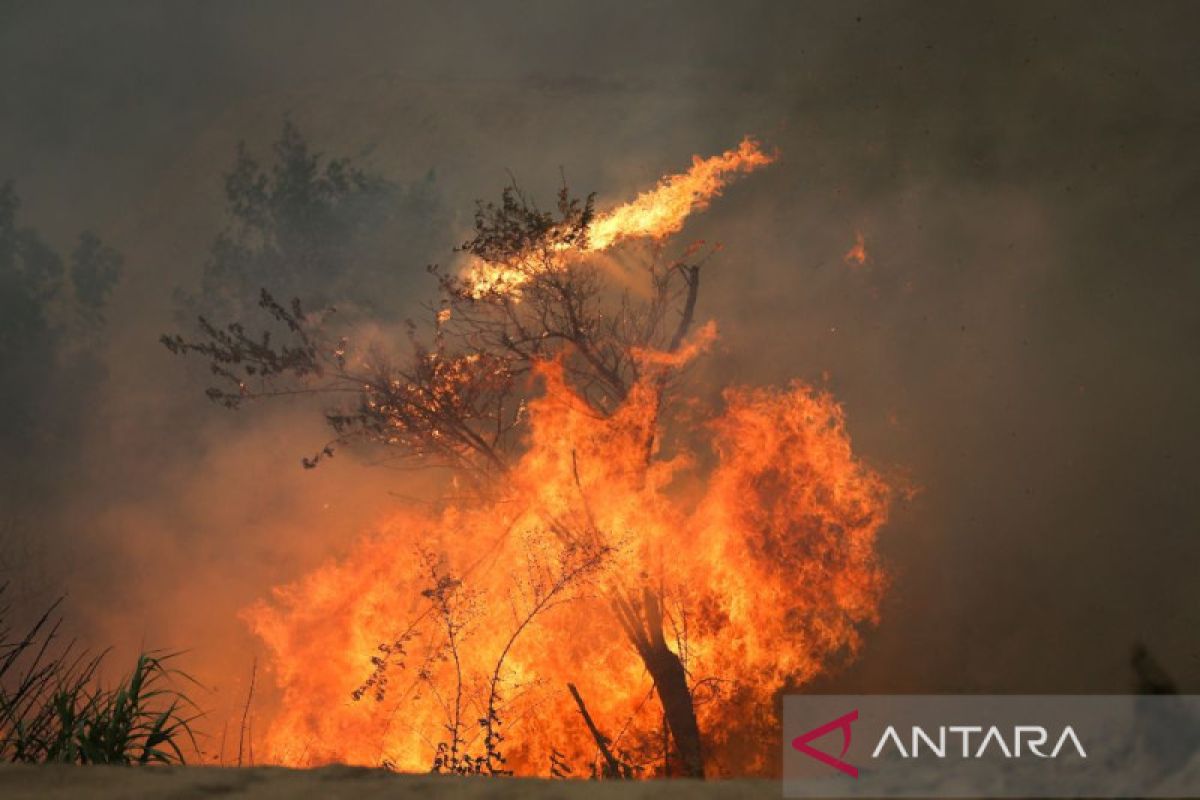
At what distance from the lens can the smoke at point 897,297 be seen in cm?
1232

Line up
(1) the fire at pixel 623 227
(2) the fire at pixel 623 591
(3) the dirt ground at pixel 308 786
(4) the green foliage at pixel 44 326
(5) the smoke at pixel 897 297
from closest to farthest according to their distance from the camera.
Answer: (3) the dirt ground at pixel 308 786 → (1) the fire at pixel 623 227 → (2) the fire at pixel 623 591 → (5) the smoke at pixel 897 297 → (4) the green foliage at pixel 44 326

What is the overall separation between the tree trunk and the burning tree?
24 mm

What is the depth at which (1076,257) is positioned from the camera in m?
13.0

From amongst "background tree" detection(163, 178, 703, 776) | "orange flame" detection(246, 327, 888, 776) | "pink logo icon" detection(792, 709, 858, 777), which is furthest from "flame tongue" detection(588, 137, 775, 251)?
"pink logo icon" detection(792, 709, 858, 777)

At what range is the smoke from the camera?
485 inches

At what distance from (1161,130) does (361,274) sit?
16.2 metres

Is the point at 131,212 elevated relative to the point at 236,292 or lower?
elevated

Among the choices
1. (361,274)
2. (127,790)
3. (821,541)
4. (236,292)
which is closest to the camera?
(127,790)

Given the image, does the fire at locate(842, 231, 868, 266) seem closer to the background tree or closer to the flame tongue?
the flame tongue

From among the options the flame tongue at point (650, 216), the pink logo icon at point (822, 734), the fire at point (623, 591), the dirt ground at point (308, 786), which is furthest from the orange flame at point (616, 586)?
the dirt ground at point (308, 786)

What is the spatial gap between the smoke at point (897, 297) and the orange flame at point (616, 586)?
34.8 inches

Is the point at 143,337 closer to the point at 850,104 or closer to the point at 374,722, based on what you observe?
the point at 374,722

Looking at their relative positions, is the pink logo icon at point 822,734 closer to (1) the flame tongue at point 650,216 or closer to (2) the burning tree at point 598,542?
(2) the burning tree at point 598,542

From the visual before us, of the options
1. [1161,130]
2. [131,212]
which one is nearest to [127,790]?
[1161,130]
